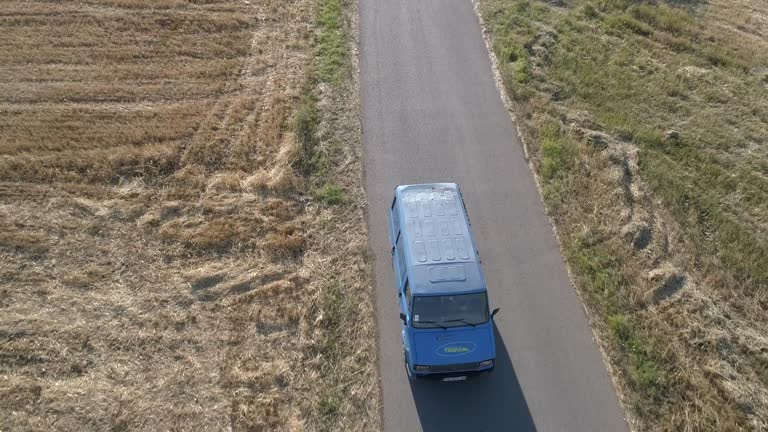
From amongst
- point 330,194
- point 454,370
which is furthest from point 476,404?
point 330,194

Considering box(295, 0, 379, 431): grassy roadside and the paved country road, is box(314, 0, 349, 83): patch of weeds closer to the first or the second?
box(295, 0, 379, 431): grassy roadside

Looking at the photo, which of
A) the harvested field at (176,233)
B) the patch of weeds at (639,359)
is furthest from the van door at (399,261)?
the patch of weeds at (639,359)

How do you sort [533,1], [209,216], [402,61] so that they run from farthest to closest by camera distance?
[533,1], [402,61], [209,216]

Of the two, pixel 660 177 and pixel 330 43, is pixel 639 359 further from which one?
pixel 330 43

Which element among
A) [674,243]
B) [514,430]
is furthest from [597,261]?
[514,430]

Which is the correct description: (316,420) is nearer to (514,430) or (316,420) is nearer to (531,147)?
(514,430)

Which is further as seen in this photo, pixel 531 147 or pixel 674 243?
pixel 531 147
